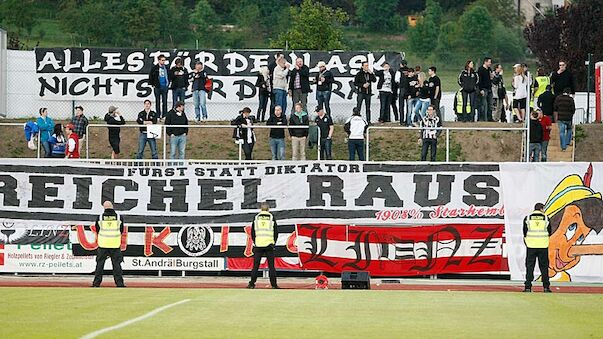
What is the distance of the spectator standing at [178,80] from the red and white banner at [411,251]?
26.8 ft

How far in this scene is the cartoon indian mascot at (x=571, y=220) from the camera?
30141 mm

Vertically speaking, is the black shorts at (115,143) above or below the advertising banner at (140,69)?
below

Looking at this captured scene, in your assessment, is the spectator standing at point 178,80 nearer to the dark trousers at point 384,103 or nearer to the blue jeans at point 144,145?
the blue jeans at point 144,145

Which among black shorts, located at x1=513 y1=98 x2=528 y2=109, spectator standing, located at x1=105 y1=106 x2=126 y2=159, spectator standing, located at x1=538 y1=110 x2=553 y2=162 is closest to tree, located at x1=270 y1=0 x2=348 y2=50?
black shorts, located at x1=513 y1=98 x2=528 y2=109

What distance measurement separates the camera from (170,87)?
37.4 meters

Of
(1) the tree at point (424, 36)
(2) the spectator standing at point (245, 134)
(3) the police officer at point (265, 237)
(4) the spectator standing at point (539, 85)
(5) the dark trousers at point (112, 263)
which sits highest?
(1) the tree at point (424, 36)

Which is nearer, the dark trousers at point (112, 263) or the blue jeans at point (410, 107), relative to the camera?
the dark trousers at point (112, 263)

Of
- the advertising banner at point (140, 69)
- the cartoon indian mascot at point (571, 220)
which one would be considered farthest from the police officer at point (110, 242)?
the advertising banner at point (140, 69)

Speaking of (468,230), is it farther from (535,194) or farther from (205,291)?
(205,291)

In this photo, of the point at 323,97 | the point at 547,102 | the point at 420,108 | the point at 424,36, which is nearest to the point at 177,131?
the point at 323,97

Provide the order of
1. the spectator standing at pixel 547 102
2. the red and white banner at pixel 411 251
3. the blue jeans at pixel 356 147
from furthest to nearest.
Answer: the spectator standing at pixel 547 102
the blue jeans at pixel 356 147
the red and white banner at pixel 411 251

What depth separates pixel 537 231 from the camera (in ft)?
89.3

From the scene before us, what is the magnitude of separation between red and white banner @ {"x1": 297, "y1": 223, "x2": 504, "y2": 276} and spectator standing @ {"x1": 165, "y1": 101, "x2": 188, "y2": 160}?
16.8 ft

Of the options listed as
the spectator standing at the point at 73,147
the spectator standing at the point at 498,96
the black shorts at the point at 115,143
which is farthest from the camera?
the spectator standing at the point at 498,96
